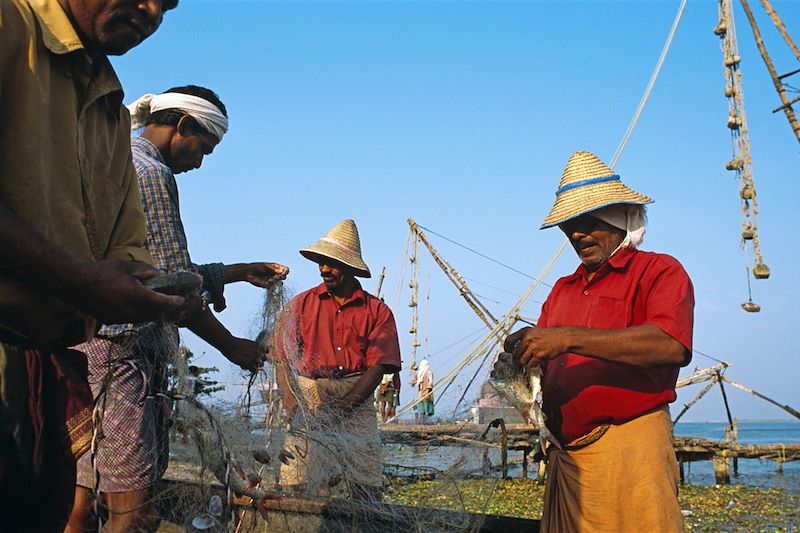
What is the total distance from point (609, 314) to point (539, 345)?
1.26ft

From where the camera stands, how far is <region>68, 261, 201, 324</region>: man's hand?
52.7 inches

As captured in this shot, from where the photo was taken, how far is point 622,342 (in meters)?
2.37

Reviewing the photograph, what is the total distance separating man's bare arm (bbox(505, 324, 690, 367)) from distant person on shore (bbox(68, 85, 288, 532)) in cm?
108

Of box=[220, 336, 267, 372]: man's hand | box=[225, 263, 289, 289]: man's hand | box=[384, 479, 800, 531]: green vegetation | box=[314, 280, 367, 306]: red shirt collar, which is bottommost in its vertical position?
box=[384, 479, 800, 531]: green vegetation

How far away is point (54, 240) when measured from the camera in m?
1.46

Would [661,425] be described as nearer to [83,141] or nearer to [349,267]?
[83,141]

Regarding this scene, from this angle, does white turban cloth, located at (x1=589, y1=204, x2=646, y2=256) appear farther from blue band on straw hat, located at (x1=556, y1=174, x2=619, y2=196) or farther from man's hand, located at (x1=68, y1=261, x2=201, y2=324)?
man's hand, located at (x1=68, y1=261, x2=201, y2=324)

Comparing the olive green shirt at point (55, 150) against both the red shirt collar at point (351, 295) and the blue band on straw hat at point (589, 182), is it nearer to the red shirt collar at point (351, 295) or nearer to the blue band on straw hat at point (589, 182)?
the blue band on straw hat at point (589, 182)

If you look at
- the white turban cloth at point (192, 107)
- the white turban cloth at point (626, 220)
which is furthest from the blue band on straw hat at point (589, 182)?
the white turban cloth at point (192, 107)

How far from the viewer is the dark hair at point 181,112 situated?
9.47ft

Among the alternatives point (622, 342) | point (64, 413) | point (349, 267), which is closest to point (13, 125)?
point (64, 413)

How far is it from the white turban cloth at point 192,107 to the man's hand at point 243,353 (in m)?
0.88

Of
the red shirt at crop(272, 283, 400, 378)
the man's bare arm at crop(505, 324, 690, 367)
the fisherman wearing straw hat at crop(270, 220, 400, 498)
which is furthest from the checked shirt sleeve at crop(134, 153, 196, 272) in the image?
the red shirt at crop(272, 283, 400, 378)

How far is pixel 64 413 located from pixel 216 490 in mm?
1162
